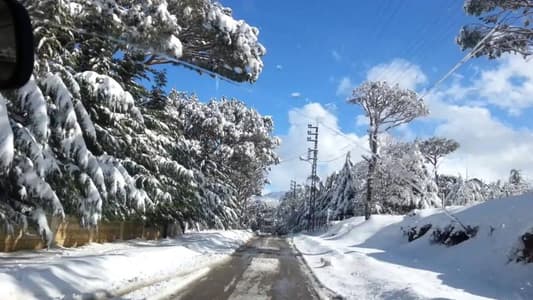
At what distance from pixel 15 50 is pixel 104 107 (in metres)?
14.2

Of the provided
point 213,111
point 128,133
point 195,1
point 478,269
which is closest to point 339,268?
point 478,269

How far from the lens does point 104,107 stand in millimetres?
16875

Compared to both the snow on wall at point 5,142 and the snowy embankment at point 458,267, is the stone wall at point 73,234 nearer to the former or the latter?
the snow on wall at point 5,142

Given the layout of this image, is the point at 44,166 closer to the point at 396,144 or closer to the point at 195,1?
the point at 195,1

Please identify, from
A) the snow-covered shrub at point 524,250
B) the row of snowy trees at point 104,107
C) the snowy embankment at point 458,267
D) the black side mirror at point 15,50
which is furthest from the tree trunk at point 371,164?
the black side mirror at point 15,50

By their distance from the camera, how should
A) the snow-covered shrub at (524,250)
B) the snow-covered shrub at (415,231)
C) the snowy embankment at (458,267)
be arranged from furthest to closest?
the snow-covered shrub at (415,231), the snow-covered shrub at (524,250), the snowy embankment at (458,267)

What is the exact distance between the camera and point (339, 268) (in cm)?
1819

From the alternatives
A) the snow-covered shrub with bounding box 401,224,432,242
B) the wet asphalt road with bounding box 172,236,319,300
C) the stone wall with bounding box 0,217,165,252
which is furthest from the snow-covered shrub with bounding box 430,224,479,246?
the stone wall with bounding box 0,217,165,252

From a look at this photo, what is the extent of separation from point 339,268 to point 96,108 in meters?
10.0

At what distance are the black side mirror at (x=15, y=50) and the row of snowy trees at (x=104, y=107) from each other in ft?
25.8

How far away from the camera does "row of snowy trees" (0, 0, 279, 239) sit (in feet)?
39.9

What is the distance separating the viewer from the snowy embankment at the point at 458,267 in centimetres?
1215

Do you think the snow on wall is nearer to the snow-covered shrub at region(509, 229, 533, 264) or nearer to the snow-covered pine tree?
the snow-covered shrub at region(509, 229, 533, 264)

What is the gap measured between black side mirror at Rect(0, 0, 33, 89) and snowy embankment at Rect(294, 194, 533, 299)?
916cm
